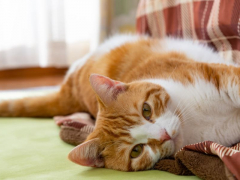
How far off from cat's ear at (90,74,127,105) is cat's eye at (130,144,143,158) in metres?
0.24

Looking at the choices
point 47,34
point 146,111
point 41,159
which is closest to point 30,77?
point 47,34

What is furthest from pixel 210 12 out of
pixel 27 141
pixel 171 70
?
pixel 27 141

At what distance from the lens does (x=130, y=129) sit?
1.21m

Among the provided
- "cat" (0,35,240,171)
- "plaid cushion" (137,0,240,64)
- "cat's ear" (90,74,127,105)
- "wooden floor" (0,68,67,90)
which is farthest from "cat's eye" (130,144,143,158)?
"wooden floor" (0,68,67,90)

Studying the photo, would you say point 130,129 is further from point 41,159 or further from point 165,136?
point 41,159

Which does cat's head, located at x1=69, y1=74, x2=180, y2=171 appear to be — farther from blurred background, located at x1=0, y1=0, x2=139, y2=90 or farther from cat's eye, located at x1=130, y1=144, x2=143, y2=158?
blurred background, located at x1=0, y1=0, x2=139, y2=90

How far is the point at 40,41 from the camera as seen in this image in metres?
3.67

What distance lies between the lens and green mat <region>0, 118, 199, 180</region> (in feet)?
3.65

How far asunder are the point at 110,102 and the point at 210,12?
0.81m

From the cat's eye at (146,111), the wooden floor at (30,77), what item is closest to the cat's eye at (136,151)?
the cat's eye at (146,111)

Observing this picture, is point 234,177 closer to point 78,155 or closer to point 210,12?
point 78,155

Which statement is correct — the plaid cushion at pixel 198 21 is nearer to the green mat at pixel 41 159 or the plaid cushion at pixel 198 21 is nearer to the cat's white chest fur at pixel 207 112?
the cat's white chest fur at pixel 207 112

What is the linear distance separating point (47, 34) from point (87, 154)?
107 inches

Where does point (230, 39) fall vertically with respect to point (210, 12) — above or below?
below
